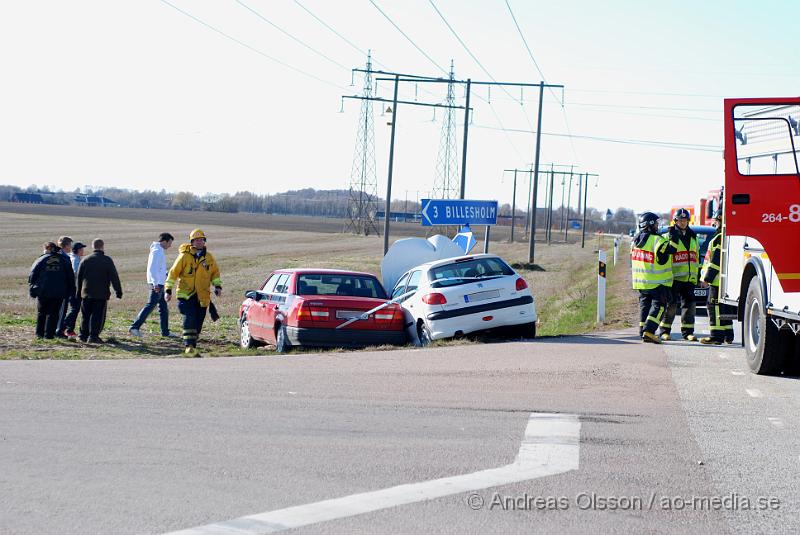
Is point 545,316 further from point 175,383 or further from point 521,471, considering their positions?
point 521,471

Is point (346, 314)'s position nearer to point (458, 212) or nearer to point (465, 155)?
point (458, 212)

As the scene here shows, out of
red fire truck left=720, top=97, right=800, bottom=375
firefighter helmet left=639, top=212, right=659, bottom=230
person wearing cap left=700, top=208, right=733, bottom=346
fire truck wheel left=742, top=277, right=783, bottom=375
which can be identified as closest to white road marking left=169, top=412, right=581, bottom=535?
red fire truck left=720, top=97, right=800, bottom=375

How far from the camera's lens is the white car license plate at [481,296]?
52.3 ft

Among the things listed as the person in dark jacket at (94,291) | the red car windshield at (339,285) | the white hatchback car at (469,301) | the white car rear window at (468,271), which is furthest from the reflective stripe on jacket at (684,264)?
the person in dark jacket at (94,291)

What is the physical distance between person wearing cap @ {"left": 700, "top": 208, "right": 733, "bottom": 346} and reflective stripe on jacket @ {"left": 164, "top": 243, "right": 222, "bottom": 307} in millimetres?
6842

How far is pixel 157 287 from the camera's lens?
18188mm

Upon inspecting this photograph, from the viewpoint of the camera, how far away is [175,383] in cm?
1050

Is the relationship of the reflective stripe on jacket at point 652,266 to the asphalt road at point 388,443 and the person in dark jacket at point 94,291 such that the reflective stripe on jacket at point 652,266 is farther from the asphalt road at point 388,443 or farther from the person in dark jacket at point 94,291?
the person in dark jacket at point 94,291

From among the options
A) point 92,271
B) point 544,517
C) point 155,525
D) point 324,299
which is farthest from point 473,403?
point 92,271

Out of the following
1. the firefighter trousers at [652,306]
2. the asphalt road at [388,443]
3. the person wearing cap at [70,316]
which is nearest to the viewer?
the asphalt road at [388,443]

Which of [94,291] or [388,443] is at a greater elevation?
[94,291]

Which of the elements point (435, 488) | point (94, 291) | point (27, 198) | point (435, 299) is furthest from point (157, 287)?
→ point (27, 198)

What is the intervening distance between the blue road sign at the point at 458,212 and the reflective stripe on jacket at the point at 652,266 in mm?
10163

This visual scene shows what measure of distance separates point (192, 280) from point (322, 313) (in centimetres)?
193
